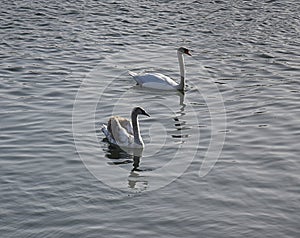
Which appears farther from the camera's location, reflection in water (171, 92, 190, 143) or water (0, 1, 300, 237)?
reflection in water (171, 92, 190, 143)

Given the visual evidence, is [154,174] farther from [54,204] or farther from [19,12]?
[19,12]

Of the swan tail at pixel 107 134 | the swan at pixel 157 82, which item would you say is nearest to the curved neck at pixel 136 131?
the swan tail at pixel 107 134

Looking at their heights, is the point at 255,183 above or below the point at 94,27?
below

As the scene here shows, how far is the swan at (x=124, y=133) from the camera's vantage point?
1842cm

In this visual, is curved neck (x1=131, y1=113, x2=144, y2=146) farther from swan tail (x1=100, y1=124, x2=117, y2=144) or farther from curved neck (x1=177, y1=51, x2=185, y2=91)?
curved neck (x1=177, y1=51, x2=185, y2=91)

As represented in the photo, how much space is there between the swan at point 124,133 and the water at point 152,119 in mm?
277

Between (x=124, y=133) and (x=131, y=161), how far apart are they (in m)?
1.08

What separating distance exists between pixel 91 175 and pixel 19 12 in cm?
1565

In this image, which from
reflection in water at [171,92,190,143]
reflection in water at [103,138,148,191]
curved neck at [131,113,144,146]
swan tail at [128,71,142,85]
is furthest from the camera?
swan tail at [128,71,142,85]

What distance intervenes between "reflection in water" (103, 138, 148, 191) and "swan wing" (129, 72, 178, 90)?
4.77 metres

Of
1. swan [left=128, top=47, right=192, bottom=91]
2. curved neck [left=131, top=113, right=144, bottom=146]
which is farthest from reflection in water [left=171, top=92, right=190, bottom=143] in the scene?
curved neck [left=131, top=113, right=144, bottom=146]

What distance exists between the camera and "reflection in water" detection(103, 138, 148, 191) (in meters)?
16.2

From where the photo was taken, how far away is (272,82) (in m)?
23.3

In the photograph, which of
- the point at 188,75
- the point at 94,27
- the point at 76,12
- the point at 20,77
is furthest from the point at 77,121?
the point at 76,12
